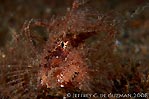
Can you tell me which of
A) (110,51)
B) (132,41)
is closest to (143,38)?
(132,41)

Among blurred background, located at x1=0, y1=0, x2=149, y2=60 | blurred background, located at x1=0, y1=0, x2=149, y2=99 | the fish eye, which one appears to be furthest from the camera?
blurred background, located at x1=0, y1=0, x2=149, y2=60

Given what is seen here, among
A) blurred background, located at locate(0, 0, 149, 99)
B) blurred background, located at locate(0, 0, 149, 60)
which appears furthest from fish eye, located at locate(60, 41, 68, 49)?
blurred background, located at locate(0, 0, 149, 60)

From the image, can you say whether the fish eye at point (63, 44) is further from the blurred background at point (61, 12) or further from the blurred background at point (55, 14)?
the blurred background at point (55, 14)

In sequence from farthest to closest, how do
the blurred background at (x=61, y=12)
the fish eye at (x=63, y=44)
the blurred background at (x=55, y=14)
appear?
the blurred background at (x=55, y=14)
the blurred background at (x=61, y=12)
the fish eye at (x=63, y=44)

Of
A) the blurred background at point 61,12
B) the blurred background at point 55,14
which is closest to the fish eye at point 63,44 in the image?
the blurred background at point 61,12

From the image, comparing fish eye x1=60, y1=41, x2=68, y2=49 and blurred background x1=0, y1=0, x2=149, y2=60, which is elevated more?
blurred background x1=0, y1=0, x2=149, y2=60

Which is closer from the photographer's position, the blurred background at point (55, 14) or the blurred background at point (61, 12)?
the blurred background at point (61, 12)

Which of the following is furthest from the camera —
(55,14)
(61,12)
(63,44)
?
(55,14)

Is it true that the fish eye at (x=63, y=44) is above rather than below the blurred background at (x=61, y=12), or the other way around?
below

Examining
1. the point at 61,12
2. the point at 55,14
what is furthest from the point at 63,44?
the point at 55,14

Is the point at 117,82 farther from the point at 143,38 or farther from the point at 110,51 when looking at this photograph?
the point at 143,38

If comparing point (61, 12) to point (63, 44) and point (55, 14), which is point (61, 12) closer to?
point (55, 14)

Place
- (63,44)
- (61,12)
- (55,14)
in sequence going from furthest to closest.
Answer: (55,14) < (61,12) < (63,44)

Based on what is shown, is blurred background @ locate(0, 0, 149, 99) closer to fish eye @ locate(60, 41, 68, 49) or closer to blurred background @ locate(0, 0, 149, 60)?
blurred background @ locate(0, 0, 149, 60)
